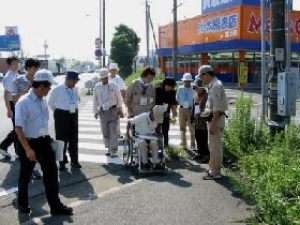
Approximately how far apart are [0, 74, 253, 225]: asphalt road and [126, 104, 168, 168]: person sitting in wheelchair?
382mm

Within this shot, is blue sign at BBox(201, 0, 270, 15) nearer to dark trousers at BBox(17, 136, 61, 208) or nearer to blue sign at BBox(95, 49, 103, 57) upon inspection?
blue sign at BBox(95, 49, 103, 57)

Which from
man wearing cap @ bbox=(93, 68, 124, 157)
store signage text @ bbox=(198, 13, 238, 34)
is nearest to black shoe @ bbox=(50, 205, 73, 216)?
man wearing cap @ bbox=(93, 68, 124, 157)

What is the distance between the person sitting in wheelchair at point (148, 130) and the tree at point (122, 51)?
4432cm

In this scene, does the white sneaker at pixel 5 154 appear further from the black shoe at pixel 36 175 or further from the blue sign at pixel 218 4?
the blue sign at pixel 218 4

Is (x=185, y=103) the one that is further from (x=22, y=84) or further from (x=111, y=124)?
(x=22, y=84)

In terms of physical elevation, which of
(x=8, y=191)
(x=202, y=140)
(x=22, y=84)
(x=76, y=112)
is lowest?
(x=8, y=191)

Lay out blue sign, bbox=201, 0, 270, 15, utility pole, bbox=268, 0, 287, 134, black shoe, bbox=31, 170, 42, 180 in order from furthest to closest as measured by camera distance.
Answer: blue sign, bbox=201, 0, 270, 15
utility pole, bbox=268, 0, 287, 134
black shoe, bbox=31, 170, 42, 180

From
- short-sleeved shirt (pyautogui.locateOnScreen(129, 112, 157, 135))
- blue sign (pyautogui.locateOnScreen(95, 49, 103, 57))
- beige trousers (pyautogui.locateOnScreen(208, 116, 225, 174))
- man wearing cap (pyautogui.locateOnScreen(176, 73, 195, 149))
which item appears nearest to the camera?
beige trousers (pyautogui.locateOnScreen(208, 116, 225, 174))

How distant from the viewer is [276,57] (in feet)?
27.4

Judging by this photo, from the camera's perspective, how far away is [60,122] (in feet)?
29.3

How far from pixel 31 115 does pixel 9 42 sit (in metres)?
75.1

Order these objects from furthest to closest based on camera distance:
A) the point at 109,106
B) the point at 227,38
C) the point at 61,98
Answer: the point at 227,38, the point at 109,106, the point at 61,98

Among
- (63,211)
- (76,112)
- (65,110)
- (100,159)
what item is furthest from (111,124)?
(63,211)

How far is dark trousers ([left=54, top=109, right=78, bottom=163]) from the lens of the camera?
896cm
